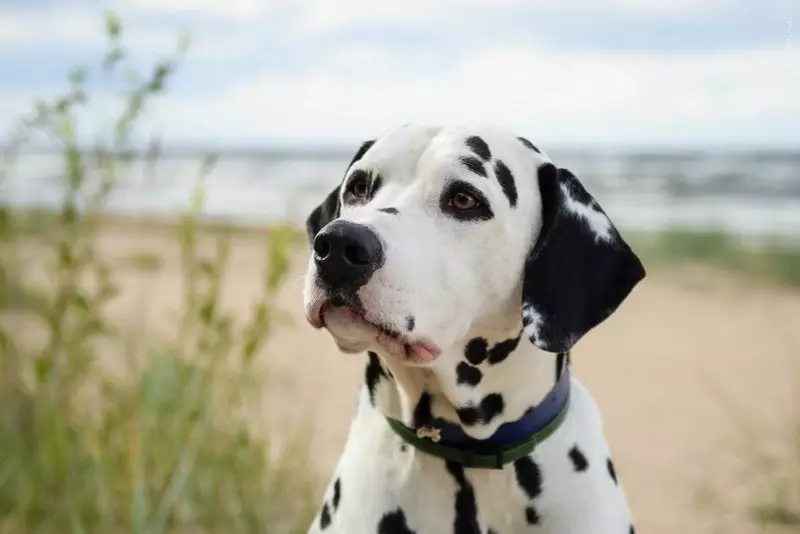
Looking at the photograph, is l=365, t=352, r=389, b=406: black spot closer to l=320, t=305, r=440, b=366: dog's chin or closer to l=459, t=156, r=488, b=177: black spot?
l=320, t=305, r=440, b=366: dog's chin

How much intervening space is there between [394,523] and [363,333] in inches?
17.0

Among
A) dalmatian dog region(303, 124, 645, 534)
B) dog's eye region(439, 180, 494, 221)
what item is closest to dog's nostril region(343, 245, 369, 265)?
dalmatian dog region(303, 124, 645, 534)

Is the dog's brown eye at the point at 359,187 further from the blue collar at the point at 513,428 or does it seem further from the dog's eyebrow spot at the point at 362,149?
the blue collar at the point at 513,428

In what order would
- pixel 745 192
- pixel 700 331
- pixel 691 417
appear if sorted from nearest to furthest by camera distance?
pixel 691 417 < pixel 700 331 < pixel 745 192

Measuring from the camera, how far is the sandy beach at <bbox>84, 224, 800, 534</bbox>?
3.81m

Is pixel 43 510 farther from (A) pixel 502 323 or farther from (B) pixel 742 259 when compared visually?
(B) pixel 742 259

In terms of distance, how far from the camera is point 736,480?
152 inches

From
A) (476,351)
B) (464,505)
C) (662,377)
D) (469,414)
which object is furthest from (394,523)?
(662,377)

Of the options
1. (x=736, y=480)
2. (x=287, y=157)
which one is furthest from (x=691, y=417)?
(x=287, y=157)

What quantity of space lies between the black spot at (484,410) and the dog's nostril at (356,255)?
43 centimetres

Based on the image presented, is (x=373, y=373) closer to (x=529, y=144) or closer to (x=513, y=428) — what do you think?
(x=513, y=428)

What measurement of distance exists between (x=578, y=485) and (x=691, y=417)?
285cm

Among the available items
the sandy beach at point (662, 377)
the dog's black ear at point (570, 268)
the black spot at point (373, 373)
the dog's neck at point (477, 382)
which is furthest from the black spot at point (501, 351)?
the sandy beach at point (662, 377)

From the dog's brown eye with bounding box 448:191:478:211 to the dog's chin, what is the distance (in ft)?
0.82
